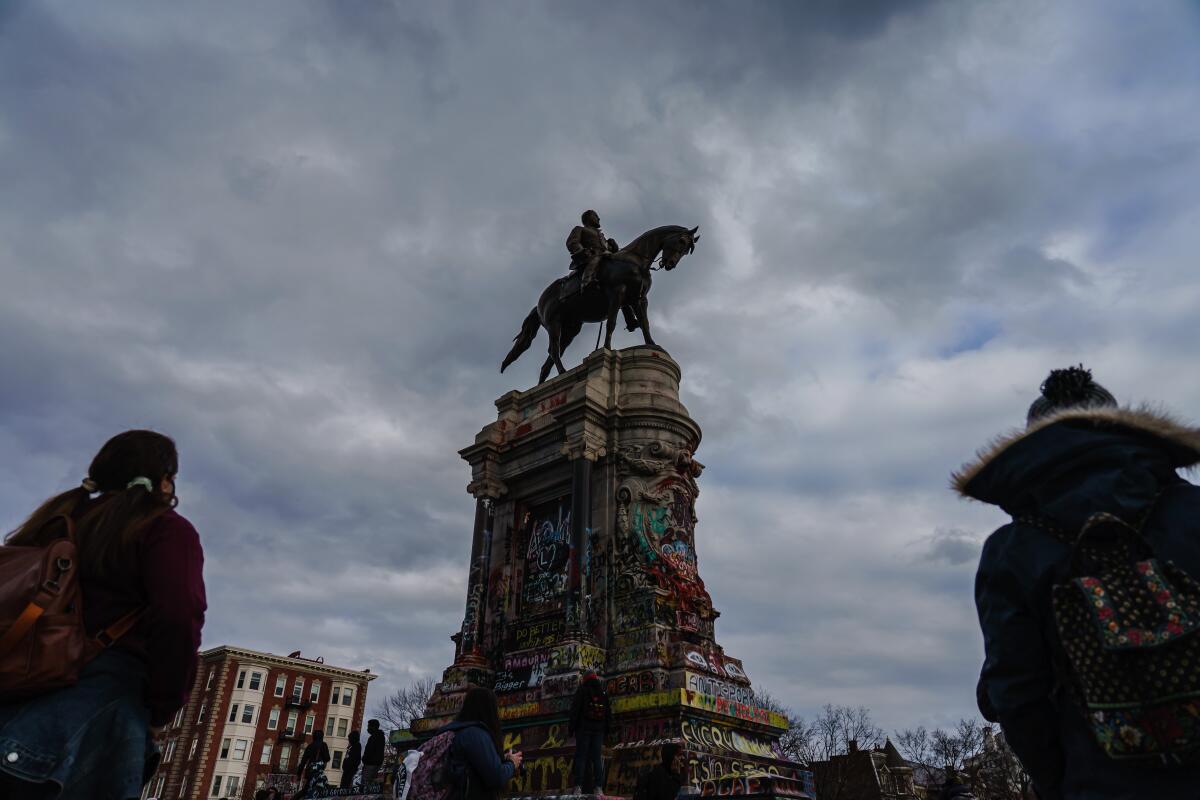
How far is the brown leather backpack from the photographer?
3004 millimetres

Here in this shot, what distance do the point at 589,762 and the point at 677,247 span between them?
44.0 feet

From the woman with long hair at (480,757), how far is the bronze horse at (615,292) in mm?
15959

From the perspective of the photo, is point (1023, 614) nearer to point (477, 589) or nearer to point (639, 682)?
point (639, 682)

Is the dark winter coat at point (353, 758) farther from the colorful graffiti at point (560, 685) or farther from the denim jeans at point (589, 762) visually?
the denim jeans at point (589, 762)

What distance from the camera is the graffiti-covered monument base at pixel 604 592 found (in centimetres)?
1420

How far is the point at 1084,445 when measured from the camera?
341 centimetres

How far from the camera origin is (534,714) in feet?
50.5

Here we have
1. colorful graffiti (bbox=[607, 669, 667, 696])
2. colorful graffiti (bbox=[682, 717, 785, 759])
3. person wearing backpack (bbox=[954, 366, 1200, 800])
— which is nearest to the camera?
person wearing backpack (bbox=[954, 366, 1200, 800])

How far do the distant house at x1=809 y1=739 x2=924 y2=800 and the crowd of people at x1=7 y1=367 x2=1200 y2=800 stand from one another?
5014cm

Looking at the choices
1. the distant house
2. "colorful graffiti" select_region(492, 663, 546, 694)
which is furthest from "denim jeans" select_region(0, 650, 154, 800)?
the distant house

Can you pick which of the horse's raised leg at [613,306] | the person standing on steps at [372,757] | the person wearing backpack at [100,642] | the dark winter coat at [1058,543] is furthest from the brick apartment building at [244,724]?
the dark winter coat at [1058,543]

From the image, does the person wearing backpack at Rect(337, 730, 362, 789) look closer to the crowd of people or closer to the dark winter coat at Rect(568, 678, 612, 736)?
the dark winter coat at Rect(568, 678, 612, 736)

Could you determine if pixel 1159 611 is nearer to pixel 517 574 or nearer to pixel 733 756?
pixel 733 756

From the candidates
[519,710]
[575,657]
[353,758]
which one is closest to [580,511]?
[575,657]
